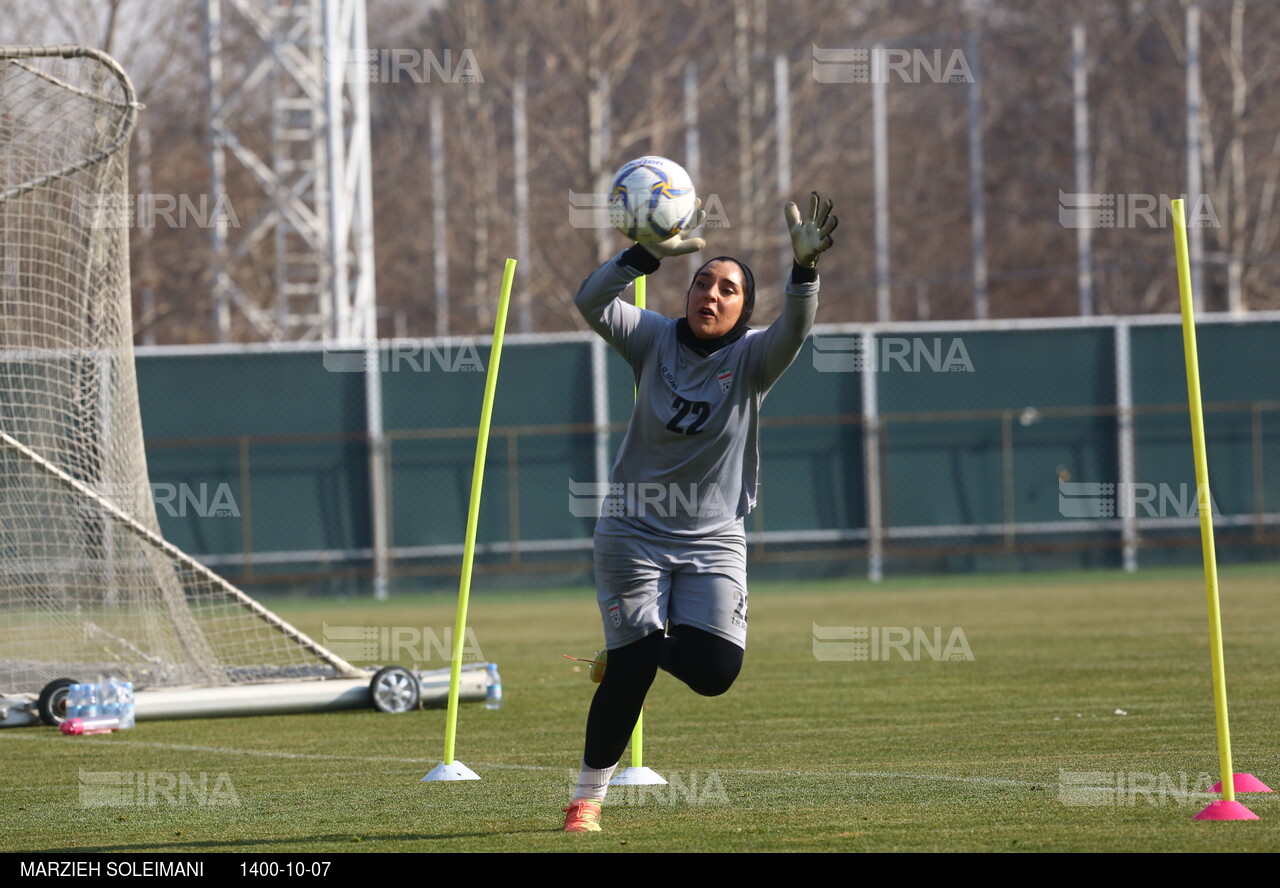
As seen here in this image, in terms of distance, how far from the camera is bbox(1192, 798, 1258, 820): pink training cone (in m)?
6.61

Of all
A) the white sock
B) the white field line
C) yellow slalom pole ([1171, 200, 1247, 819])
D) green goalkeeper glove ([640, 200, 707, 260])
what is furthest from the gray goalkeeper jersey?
the white field line

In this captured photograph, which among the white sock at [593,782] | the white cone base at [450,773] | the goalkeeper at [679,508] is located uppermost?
the goalkeeper at [679,508]

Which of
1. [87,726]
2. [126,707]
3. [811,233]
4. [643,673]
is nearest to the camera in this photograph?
[811,233]

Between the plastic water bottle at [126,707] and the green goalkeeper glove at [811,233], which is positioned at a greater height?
the green goalkeeper glove at [811,233]

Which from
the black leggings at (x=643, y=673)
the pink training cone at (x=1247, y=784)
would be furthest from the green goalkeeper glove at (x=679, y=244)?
the pink training cone at (x=1247, y=784)

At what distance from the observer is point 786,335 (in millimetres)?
6660

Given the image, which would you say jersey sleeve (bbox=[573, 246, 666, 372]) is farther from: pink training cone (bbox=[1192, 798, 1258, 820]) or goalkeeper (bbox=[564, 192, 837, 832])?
pink training cone (bbox=[1192, 798, 1258, 820])

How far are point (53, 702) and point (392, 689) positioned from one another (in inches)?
86.7

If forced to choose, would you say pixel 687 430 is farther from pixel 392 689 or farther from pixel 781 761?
pixel 392 689

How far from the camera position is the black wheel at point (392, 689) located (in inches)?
476

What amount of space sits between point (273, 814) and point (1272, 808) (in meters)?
4.10

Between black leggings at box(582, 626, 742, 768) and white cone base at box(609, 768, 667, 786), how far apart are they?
50.7 inches

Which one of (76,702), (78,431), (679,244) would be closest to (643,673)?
(679,244)

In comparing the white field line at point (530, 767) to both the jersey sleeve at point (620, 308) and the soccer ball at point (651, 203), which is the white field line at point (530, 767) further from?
the soccer ball at point (651, 203)
